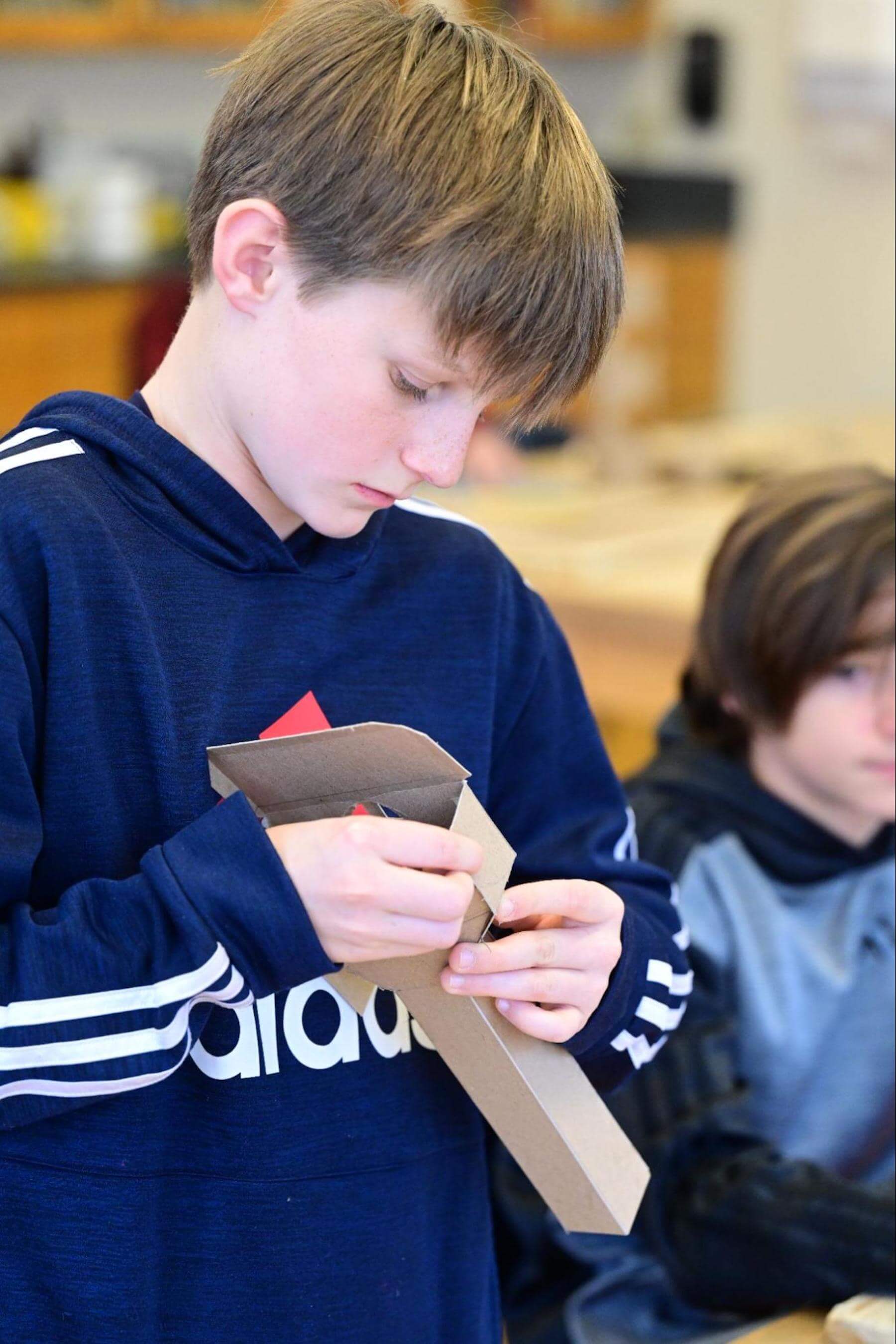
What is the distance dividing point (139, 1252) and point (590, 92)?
612 cm

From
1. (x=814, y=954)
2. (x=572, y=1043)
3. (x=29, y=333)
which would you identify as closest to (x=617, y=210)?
(x=572, y=1043)

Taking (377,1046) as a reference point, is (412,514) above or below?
above

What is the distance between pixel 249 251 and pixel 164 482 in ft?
0.45

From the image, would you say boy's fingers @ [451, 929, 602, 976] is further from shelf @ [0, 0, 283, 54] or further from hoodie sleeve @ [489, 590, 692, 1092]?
shelf @ [0, 0, 283, 54]

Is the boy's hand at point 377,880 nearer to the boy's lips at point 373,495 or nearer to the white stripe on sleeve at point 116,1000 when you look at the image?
the white stripe on sleeve at point 116,1000

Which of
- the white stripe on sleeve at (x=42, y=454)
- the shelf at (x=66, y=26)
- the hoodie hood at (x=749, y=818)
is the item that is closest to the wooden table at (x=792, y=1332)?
the hoodie hood at (x=749, y=818)

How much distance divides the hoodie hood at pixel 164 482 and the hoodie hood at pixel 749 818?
62 centimetres

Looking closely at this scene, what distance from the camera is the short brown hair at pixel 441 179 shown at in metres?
0.81

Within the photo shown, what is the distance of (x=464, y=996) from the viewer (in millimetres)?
878

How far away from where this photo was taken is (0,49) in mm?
4750

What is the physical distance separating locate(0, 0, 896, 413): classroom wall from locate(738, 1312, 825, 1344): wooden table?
4321mm

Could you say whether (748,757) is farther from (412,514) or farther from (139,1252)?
(139,1252)

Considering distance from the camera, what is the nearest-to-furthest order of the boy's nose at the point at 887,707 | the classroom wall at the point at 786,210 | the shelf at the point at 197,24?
the boy's nose at the point at 887,707 → the shelf at the point at 197,24 → the classroom wall at the point at 786,210

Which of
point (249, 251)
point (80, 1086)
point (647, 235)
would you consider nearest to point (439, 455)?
point (249, 251)
